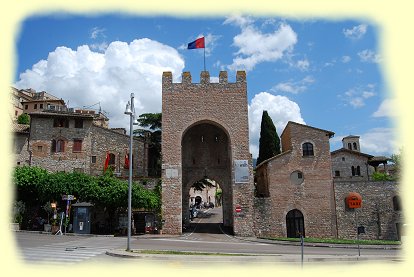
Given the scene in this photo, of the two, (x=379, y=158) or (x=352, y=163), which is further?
(x=379, y=158)

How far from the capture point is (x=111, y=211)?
30.1 metres

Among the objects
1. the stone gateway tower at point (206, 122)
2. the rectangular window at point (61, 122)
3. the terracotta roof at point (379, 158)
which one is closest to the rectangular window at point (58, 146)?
the rectangular window at point (61, 122)

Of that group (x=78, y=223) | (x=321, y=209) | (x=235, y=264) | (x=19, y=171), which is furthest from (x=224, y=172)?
(x=235, y=264)

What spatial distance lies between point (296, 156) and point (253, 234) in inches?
325

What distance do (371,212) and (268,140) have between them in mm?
14476

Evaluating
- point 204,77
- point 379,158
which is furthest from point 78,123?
point 379,158

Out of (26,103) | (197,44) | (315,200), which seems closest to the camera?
(197,44)

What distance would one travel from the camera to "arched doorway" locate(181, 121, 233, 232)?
1390 inches

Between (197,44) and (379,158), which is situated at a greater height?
(197,44)

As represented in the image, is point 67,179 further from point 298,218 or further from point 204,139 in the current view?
point 298,218

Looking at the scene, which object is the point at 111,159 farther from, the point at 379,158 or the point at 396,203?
the point at 379,158

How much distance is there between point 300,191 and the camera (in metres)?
31.8

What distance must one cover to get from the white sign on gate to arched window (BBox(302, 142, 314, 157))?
5.83 m

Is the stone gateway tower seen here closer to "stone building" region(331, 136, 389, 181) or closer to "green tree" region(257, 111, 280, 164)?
"green tree" region(257, 111, 280, 164)
